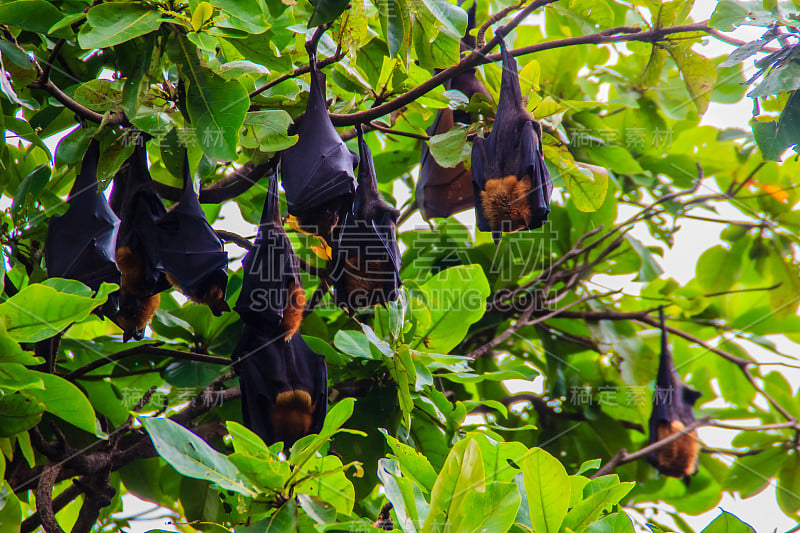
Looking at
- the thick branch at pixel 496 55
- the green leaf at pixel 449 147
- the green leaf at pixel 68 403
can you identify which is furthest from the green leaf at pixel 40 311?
the green leaf at pixel 449 147

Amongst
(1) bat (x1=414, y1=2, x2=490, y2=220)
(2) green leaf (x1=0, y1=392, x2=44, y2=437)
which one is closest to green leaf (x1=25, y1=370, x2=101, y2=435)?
(2) green leaf (x1=0, y1=392, x2=44, y2=437)

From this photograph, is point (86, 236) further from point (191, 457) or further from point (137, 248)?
point (191, 457)

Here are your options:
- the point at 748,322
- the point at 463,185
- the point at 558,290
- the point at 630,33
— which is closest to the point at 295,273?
the point at 463,185

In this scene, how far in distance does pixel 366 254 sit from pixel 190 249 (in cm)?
39

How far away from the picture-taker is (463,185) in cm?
190

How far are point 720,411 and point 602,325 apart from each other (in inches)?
26.7

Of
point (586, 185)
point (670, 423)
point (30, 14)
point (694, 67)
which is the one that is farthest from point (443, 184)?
point (670, 423)

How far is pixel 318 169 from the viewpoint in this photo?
1.45m

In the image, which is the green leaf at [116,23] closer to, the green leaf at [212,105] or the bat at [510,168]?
the green leaf at [212,105]

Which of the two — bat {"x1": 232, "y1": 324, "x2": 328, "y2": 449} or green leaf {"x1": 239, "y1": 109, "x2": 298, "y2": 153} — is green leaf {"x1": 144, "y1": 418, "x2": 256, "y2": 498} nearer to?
bat {"x1": 232, "y1": 324, "x2": 328, "y2": 449}

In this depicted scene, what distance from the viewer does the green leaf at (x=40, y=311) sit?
3.72 feet

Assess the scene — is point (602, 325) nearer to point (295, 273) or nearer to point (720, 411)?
point (720, 411)

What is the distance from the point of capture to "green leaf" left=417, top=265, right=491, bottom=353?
1832 millimetres

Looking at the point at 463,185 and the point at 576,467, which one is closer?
the point at 463,185
